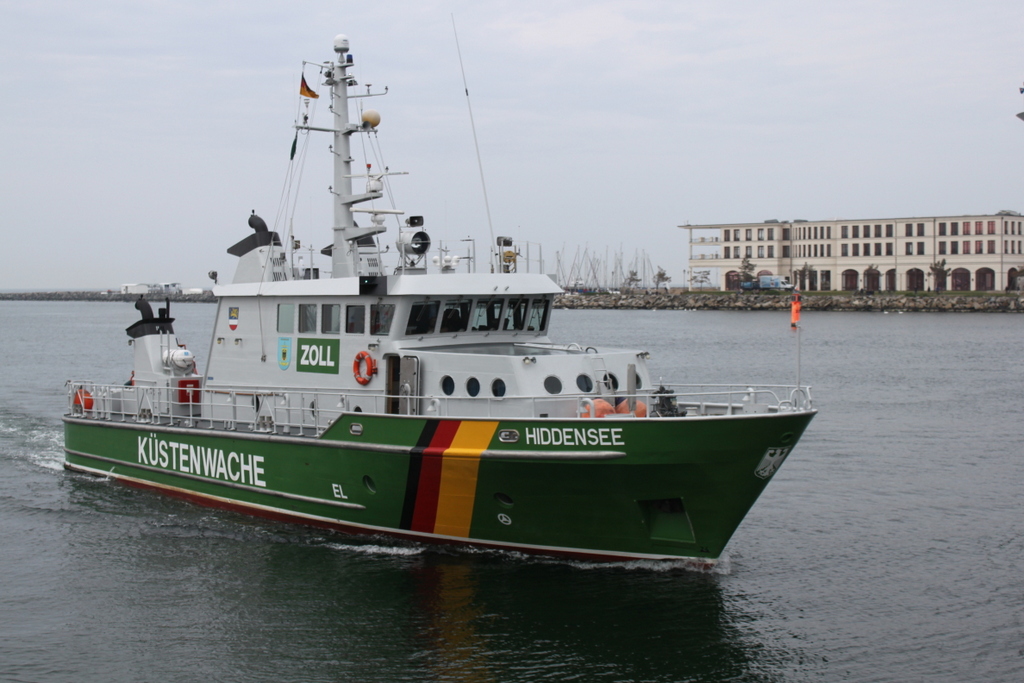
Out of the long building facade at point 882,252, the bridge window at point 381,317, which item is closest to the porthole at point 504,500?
the bridge window at point 381,317

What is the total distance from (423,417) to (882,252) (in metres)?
92.6

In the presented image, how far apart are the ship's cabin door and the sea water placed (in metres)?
2.03

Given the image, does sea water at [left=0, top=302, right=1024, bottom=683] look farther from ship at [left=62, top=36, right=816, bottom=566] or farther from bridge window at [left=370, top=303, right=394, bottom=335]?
bridge window at [left=370, top=303, right=394, bottom=335]

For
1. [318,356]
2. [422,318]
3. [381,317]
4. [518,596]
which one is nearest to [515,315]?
[422,318]

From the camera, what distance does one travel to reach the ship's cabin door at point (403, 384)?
1423cm

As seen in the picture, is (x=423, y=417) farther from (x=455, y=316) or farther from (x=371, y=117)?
(x=371, y=117)

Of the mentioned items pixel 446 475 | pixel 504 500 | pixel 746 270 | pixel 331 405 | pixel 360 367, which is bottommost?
pixel 504 500

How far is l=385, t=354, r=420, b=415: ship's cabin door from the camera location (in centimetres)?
1423

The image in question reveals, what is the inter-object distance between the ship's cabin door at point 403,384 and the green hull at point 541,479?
630 millimetres

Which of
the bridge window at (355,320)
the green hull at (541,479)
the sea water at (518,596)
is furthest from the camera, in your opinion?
the bridge window at (355,320)

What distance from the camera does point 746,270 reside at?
104m

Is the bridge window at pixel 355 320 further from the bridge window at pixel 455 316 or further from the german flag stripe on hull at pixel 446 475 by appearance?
the german flag stripe on hull at pixel 446 475

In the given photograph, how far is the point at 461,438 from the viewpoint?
13.1m

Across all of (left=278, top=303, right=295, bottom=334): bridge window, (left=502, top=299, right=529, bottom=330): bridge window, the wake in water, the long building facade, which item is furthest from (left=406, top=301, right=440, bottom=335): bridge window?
the long building facade
